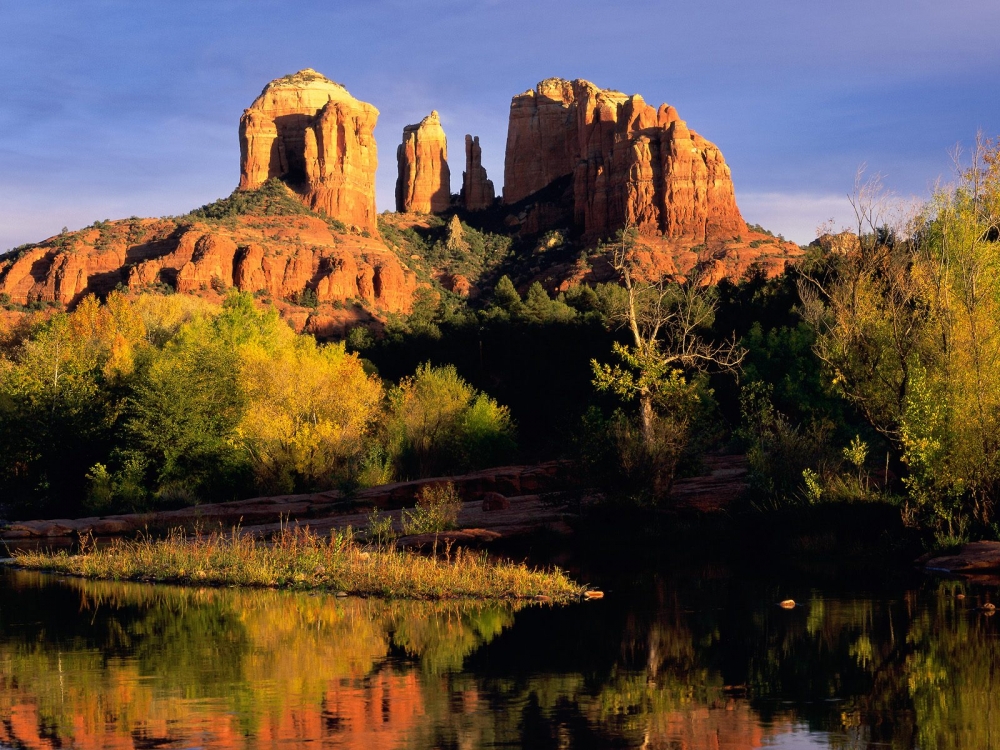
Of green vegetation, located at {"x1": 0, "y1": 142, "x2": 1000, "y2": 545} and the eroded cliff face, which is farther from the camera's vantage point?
the eroded cliff face

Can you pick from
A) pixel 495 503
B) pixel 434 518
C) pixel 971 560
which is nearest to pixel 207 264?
pixel 495 503

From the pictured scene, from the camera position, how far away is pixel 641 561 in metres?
22.7

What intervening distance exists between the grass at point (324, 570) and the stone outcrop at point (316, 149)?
345 ft

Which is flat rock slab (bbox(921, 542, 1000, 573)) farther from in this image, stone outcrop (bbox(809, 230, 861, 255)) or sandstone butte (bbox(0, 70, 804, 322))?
sandstone butte (bbox(0, 70, 804, 322))

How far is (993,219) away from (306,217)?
104 meters

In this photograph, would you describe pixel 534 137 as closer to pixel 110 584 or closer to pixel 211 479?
pixel 211 479

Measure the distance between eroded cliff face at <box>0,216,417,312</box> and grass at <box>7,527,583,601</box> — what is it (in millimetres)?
79200

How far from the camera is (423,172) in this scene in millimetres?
145500

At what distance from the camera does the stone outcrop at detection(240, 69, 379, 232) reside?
125938 millimetres

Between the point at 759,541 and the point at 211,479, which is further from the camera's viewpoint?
the point at 211,479

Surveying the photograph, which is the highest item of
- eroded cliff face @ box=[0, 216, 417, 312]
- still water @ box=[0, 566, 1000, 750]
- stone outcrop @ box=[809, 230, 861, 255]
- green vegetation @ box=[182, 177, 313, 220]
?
green vegetation @ box=[182, 177, 313, 220]

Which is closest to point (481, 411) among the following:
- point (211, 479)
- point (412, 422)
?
point (412, 422)

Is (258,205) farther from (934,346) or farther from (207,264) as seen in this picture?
(934,346)

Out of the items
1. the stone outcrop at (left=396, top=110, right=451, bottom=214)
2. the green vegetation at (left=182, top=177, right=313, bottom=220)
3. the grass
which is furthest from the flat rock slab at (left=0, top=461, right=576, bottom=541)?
the stone outcrop at (left=396, top=110, right=451, bottom=214)
